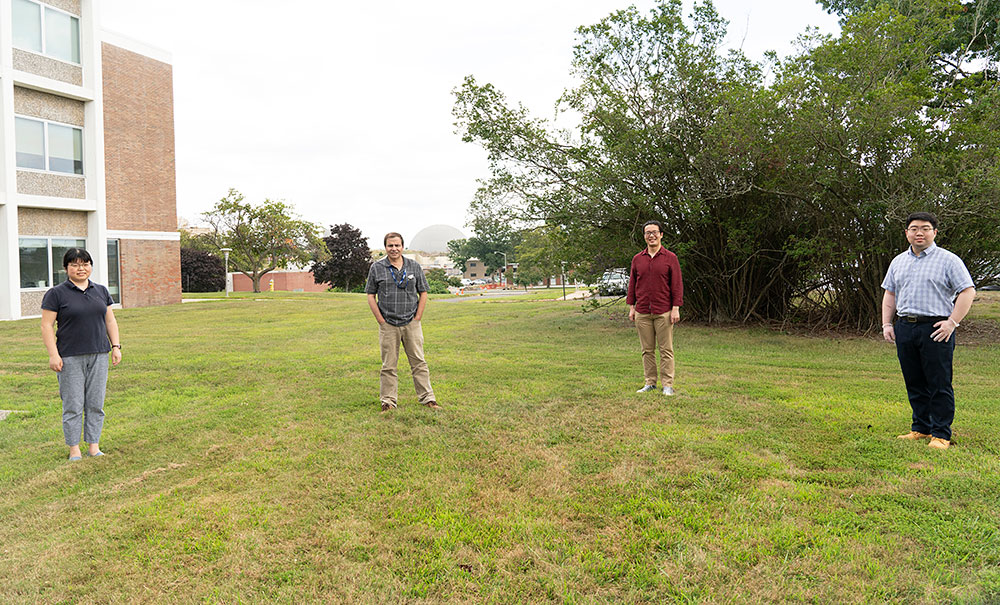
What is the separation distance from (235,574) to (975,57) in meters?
20.8

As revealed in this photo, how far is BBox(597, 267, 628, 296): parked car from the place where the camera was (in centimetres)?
1595

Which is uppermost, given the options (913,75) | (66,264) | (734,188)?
(913,75)

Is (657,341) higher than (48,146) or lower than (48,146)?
lower

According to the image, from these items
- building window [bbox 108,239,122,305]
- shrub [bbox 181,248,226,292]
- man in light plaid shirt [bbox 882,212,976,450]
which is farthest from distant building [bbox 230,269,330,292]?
man in light plaid shirt [bbox 882,212,976,450]

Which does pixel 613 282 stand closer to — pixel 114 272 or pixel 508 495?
pixel 508 495

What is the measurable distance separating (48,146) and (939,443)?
26.1 meters

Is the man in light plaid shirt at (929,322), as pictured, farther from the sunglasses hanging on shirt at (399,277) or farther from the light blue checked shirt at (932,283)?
the sunglasses hanging on shirt at (399,277)

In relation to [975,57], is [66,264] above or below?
below

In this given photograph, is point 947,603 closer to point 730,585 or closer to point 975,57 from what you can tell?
point 730,585

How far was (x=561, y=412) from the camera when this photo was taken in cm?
654

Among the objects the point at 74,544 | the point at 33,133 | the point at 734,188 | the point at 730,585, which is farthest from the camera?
the point at 33,133

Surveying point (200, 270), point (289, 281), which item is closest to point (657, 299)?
point (200, 270)

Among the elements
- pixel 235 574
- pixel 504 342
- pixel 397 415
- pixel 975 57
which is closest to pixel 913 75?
pixel 975 57

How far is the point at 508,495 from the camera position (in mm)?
4223
